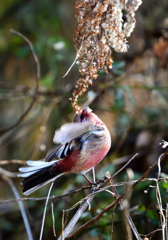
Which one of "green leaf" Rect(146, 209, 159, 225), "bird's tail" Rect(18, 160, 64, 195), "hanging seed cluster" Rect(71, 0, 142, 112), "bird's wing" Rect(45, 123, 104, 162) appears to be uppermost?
"hanging seed cluster" Rect(71, 0, 142, 112)

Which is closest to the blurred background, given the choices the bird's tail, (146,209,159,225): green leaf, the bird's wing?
(146,209,159,225): green leaf

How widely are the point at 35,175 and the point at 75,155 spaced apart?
0.78 ft

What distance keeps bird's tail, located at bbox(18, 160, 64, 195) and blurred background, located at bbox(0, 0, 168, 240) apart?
2.27 ft

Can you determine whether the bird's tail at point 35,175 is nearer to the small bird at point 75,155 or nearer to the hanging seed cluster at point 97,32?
the small bird at point 75,155

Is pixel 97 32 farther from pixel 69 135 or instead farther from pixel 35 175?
pixel 35 175

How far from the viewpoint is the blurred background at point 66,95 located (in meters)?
2.86

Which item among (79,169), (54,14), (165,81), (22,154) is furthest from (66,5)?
(79,169)

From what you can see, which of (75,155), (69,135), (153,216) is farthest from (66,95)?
(69,135)

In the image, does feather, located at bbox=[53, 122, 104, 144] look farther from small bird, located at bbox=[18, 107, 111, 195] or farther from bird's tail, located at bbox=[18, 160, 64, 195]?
bird's tail, located at bbox=[18, 160, 64, 195]

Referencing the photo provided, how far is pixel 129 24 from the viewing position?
1309mm

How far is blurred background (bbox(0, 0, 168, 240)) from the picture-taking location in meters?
2.86

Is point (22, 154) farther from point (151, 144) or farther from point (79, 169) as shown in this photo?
point (79, 169)

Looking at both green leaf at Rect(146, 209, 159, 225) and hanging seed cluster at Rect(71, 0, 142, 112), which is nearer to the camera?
hanging seed cluster at Rect(71, 0, 142, 112)

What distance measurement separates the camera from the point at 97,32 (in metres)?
1.25
